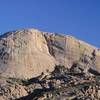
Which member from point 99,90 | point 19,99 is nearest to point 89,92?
point 99,90

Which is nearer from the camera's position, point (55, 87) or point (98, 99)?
point (98, 99)

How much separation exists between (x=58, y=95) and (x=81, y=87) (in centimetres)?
597

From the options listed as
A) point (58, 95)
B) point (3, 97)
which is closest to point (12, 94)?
point (3, 97)

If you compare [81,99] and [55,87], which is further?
[55,87]

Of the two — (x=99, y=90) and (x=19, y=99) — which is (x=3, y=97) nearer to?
(x=19, y=99)

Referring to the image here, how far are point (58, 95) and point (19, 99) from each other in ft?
35.5

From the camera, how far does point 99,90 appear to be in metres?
189

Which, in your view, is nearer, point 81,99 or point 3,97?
point 81,99

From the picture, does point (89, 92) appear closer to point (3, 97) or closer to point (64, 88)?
point (64, 88)

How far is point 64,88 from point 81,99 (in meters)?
10.5

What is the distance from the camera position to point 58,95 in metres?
189

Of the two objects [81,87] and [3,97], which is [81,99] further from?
[3,97]

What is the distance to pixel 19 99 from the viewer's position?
196375 millimetres

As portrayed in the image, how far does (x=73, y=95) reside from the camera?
187m
